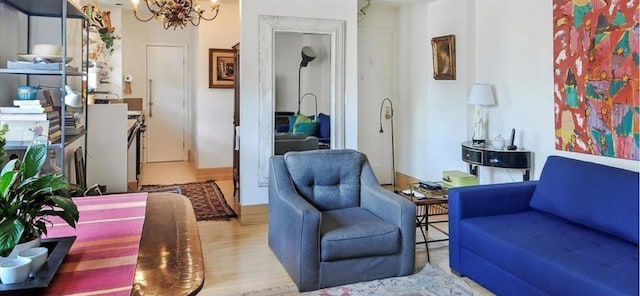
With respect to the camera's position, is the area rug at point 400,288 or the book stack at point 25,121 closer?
the book stack at point 25,121

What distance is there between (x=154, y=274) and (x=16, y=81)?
7.96 ft

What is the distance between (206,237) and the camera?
4094mm

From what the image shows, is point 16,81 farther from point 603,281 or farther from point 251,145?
point 603,281

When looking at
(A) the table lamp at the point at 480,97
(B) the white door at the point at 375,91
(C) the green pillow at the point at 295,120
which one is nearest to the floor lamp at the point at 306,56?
(C) the green pillow at the point at 295,120

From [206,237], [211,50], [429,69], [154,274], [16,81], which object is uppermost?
[211,50]

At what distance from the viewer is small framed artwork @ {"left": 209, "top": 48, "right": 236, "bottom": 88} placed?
22.1 ft

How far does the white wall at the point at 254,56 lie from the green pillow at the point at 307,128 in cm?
49

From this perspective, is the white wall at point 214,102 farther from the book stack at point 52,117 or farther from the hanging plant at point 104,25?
the book stack at point 52,117

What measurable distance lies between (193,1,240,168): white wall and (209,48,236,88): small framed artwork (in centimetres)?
6

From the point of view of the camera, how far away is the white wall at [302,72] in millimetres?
4629

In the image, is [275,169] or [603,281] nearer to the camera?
[603,281]

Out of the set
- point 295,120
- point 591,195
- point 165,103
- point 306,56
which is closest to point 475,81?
point 306,56

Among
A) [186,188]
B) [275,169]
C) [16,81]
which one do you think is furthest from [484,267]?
[186,188]

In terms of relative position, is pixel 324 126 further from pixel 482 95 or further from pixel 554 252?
pixel 554 252
